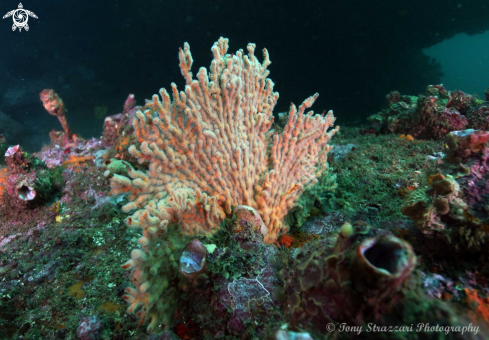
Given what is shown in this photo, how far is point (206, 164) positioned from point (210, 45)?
718 inches

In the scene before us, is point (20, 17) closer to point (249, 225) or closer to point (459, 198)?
point (249, 225)

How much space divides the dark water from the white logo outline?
347mm

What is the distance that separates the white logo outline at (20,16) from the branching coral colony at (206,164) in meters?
24.4

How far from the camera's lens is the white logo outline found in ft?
57.7

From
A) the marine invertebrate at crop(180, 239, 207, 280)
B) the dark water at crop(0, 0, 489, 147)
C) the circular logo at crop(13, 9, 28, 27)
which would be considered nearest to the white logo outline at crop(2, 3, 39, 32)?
the circular logo at crop(13, 9, 28, 27)

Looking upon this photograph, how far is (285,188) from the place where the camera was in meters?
3.12

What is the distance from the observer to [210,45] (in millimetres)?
17922

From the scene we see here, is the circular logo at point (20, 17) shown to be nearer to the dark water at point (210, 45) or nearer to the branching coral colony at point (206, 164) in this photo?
the dark water at point (210, 45)

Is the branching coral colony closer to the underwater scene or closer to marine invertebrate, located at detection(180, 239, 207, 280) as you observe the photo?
the underwater scene

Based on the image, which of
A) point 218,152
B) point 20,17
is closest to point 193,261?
point 218,152

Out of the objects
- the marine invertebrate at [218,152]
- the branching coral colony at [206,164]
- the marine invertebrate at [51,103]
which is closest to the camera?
the branching coral colony at [206,164]

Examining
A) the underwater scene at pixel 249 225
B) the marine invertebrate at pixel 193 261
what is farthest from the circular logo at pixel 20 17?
the marine invertebrate at pixel 193 261

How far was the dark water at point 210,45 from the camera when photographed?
1600cm

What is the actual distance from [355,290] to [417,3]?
73.6 ft
